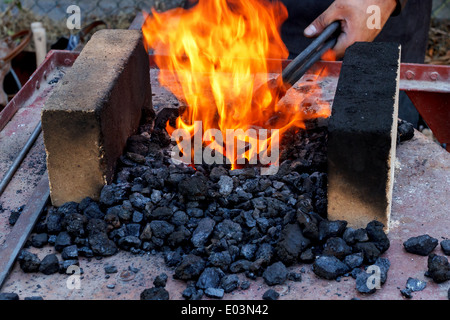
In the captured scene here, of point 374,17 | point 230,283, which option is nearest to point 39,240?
point 230,283

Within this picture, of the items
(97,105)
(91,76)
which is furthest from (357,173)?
(91,76)

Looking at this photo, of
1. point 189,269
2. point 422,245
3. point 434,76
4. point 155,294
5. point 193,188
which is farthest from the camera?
point 434,76

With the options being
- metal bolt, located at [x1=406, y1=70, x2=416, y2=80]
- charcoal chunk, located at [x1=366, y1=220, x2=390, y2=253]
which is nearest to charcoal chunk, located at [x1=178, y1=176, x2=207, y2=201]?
charcoal chunk, located at [x1=366, y1=220, x2=390, y2=253]

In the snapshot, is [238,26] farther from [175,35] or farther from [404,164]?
[404,164]

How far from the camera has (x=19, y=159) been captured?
323 centimetres

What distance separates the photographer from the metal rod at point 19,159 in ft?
10.00

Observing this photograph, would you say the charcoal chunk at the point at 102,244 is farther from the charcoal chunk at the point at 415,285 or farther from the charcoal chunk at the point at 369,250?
the charcoal chunk at the point at 415,285

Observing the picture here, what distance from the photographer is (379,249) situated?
2559 mm

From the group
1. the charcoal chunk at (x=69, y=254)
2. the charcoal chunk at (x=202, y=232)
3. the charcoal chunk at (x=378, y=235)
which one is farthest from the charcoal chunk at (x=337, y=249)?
the charcoal chunk at (x=69, y=254)

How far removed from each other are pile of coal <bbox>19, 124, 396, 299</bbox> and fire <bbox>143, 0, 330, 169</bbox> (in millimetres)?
372

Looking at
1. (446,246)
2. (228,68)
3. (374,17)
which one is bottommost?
(446,246)

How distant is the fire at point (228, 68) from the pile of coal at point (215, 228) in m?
0.37

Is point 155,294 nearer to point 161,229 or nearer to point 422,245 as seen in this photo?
point 161,229

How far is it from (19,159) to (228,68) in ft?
4.73
